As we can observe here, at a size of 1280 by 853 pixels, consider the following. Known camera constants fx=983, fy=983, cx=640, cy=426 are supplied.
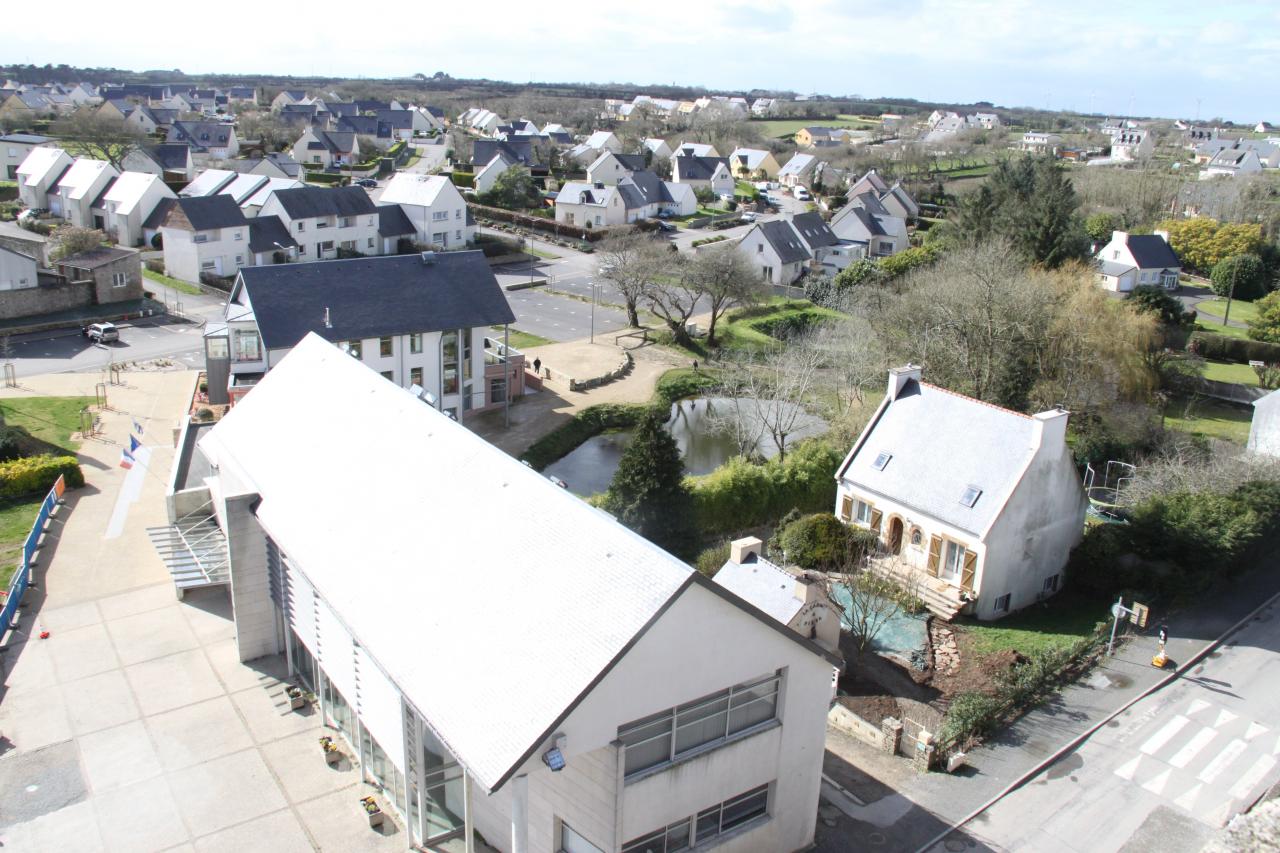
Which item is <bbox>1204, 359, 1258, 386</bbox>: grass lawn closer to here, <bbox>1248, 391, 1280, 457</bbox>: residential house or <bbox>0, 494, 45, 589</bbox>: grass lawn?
<bbox>1248, 391, 1280, 457</bbox>: residential house

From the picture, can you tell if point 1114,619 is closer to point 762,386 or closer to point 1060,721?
point 1060,721

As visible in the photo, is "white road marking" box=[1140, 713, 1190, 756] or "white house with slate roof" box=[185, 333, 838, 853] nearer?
"white house with slate roof" box=[185, 333, 838, 853]

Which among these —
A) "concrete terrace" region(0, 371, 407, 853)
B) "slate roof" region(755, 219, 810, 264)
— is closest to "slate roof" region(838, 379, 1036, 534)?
"concrete terrace" region(0, 371, 407, 853)

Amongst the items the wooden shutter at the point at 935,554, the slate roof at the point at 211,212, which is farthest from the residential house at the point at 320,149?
the wooden shutter at the point at 935,554

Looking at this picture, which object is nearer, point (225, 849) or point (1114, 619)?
point (225, 849)

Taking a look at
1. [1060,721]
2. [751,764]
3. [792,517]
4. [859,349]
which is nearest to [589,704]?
[751,764]

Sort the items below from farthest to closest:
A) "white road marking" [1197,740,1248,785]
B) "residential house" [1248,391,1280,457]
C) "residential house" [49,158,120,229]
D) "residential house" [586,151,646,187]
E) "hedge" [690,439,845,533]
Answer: "residential house" [586,151,646,187]
"residential house" [49,158,120,229]
"residential house" [1248,391,1280,457]
"hedge" [690,439,845,533]
"white road marking" [1197,740,1248,785]

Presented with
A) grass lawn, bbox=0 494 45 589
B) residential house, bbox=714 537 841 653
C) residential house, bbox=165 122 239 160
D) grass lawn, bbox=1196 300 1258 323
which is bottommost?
grass lawn, bbox=0 494 45 589
